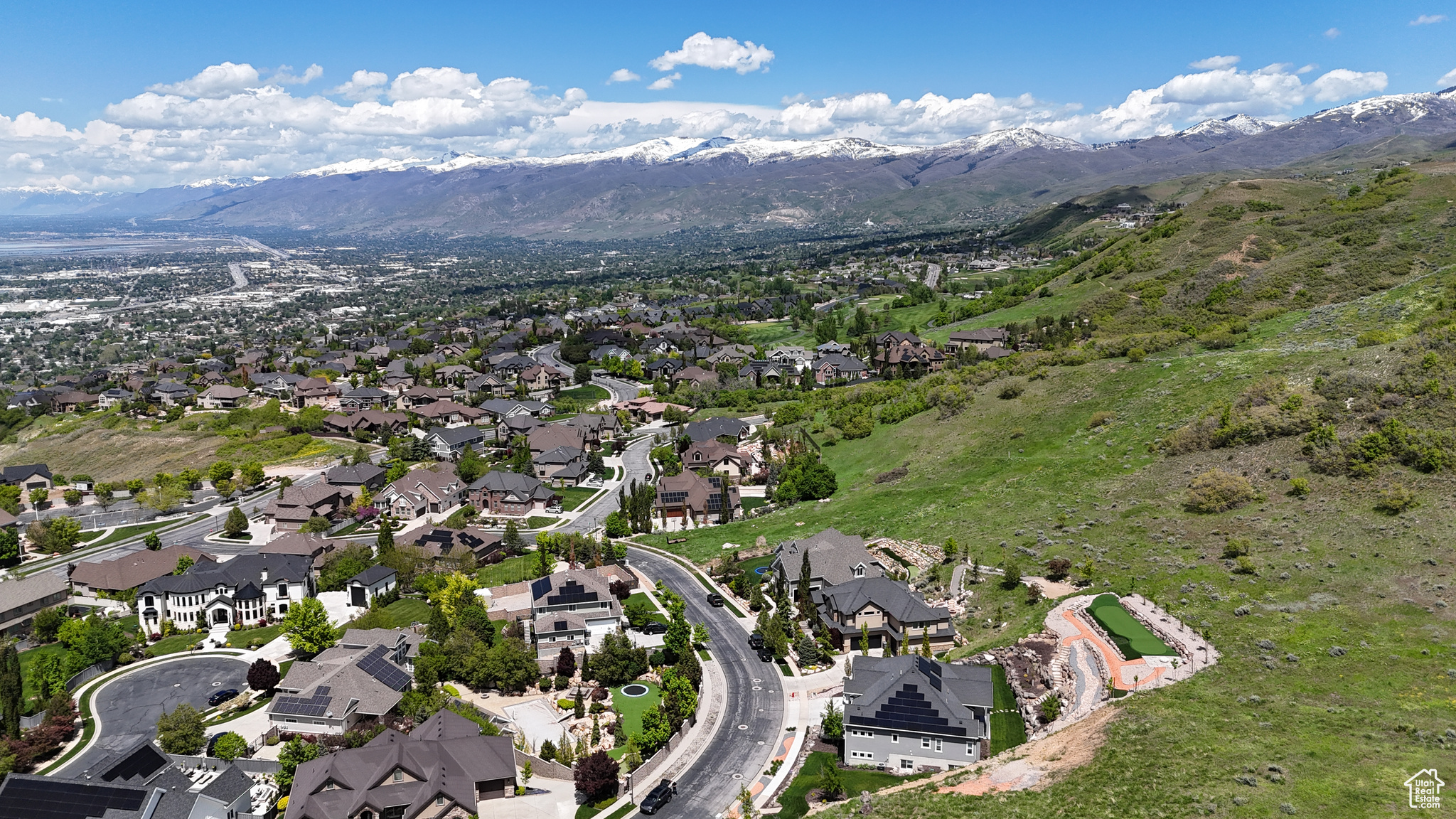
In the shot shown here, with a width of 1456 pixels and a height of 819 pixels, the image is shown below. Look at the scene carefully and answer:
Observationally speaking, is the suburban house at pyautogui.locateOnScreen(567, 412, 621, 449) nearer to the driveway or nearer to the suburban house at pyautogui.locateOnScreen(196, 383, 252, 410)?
the driveway

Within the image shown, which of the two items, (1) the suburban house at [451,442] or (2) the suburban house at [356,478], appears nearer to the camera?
(2) the suburban house at [356,478]

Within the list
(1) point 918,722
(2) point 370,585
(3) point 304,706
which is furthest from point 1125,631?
(2) point 370,585

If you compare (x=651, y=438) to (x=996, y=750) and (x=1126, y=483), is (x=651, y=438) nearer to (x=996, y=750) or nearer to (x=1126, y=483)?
(x=1126, y=483)

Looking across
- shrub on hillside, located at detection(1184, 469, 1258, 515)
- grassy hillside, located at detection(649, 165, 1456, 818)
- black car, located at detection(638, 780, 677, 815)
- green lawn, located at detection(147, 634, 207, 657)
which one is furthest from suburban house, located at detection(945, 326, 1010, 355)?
green lawn, located at detection(147, 634, 207, 657)

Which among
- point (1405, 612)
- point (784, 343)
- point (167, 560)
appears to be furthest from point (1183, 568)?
point (784, 343)

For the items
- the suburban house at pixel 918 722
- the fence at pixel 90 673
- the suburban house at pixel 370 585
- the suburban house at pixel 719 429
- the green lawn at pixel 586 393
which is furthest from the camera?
the green lawn at pixel 586 393

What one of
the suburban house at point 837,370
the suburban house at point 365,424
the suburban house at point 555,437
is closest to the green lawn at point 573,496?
the suburban house at point 555,437

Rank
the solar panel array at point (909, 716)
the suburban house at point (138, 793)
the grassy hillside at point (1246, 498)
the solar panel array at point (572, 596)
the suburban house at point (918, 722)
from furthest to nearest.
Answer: the solar panel array at point (572, 596) < the solar panel array at point (909, 716) < the suburban house at point (918, 722) < the suburban house at point (138, 793) < the grassy hillside at point (1246, 498)

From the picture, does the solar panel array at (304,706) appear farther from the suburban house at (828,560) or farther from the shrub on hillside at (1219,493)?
the shrub on hillside at (1219,493)
